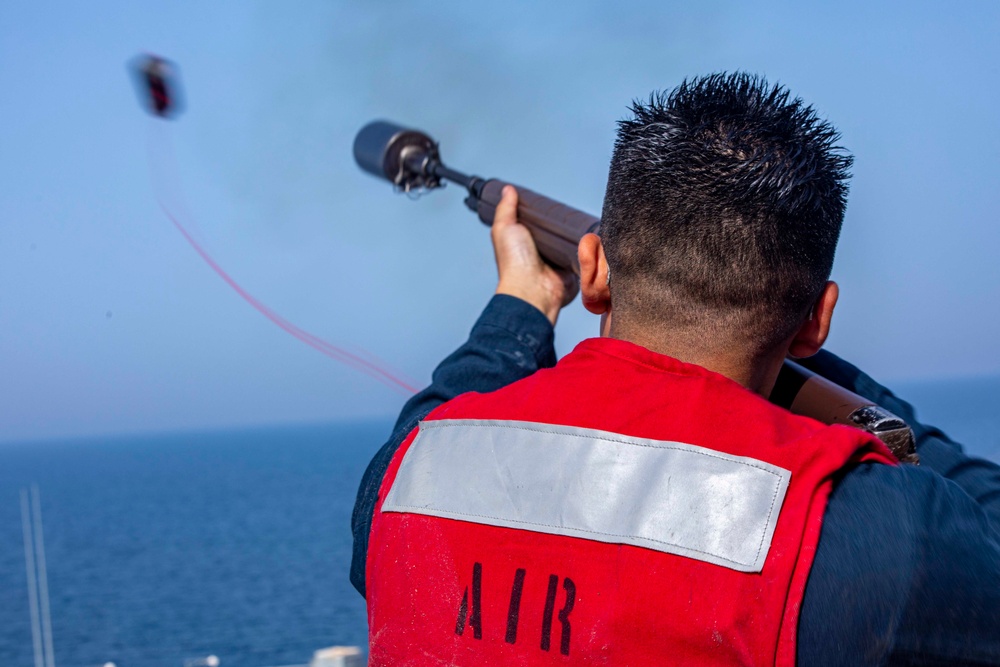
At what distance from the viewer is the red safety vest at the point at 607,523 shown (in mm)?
1300

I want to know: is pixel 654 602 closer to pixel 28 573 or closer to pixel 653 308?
pixel 653 308

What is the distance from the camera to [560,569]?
1.42 meters

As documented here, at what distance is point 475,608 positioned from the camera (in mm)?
1492

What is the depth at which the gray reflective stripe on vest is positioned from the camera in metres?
1.32

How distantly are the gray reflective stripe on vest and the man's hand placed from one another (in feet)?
3.17

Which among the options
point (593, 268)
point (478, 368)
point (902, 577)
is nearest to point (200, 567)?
point (478, 368)

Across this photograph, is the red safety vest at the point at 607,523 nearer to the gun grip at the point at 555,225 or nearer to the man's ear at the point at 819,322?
the man's ear at the point at 819,322

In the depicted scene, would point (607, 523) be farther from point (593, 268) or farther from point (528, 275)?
point (528, 275)

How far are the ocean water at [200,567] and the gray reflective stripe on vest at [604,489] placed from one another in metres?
27.5

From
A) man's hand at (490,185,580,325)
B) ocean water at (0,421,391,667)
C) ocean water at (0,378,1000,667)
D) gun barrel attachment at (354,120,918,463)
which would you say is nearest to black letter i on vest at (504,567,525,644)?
gun barrel attachment at (354,120,918,463)

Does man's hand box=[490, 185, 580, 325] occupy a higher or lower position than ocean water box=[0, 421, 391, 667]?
higher

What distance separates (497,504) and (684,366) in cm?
35

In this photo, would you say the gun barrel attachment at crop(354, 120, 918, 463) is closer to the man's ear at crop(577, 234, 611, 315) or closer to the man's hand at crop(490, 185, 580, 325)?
the man's hand at crop(490, 185, 580, 325)

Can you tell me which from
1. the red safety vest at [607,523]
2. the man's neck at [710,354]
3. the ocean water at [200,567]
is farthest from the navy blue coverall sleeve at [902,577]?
the ocean water at [200,567]
